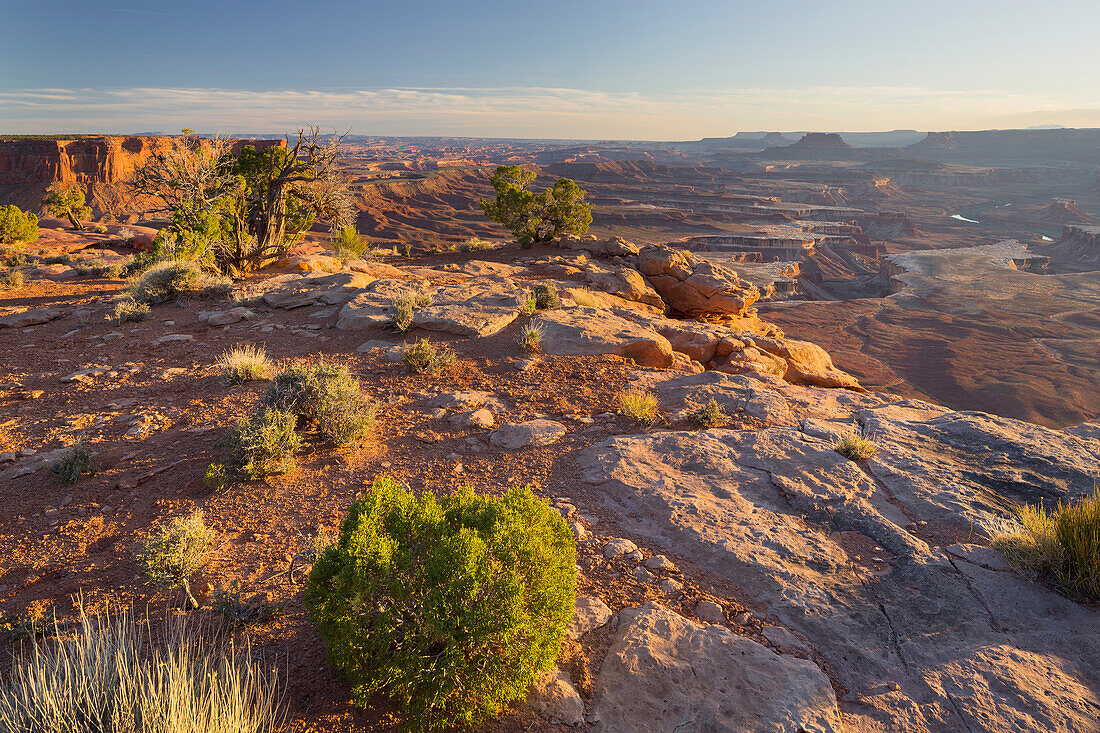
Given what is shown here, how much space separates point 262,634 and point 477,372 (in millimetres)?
4657

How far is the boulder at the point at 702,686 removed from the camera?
2393mm

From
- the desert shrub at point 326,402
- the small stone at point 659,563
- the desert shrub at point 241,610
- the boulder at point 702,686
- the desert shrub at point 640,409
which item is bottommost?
the small stone at point 659,563

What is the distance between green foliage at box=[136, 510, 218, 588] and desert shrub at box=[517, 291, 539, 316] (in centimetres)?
674

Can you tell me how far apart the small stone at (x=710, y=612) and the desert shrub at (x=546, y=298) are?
7.38 metres

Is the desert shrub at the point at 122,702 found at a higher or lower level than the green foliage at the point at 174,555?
higher

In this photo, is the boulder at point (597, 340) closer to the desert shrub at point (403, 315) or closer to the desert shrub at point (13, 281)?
the desert shrub at point (403, 315)

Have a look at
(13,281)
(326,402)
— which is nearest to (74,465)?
(326,402)

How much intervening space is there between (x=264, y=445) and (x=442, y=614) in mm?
2969

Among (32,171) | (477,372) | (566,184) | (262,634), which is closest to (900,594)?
(262,634)

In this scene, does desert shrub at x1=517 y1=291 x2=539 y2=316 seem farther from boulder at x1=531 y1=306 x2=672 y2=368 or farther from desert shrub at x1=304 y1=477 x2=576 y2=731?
desert shrub at x1=304 y1=477 x2=576 y2=731

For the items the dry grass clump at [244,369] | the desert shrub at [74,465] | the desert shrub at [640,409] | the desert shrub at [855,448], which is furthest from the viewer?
the dry grass clump at [244,369]

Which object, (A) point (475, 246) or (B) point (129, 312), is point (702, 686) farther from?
(A) point (475, 246)

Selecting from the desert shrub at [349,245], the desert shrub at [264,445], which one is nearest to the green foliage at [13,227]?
the desert shrub at [349,245]

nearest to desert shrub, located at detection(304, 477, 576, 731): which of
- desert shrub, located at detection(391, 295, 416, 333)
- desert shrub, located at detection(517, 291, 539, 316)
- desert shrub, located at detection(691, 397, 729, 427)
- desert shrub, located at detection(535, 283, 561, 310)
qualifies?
desert shrub, located at detection(691, 397, 729, 427)
